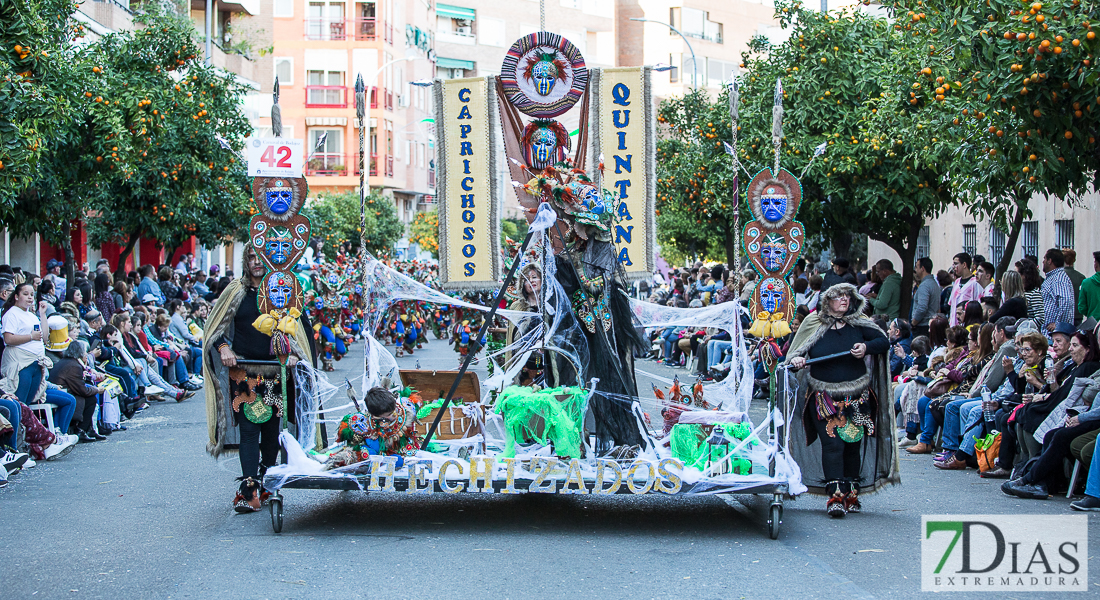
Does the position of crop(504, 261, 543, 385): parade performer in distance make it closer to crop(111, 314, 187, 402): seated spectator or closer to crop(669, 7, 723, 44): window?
crop(111, 314, 187, 402): seated spectator

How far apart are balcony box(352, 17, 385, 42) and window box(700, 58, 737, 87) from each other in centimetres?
1767

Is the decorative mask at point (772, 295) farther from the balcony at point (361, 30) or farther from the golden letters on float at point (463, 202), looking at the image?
the balcony at point (361, 30)

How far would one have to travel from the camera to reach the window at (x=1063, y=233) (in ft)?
61.6

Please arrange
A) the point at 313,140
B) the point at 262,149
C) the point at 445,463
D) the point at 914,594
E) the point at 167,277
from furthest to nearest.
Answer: the point at 313,140 < the point at 167,277 < the point at 262,149 < the point at 445,463 < the point at 914,594

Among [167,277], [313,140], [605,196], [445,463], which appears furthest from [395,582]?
[313,140]

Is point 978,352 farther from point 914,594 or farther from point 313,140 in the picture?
point 313,140

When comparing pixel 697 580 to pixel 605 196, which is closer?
pixel 697 580

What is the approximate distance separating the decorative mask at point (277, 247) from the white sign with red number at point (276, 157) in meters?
0.40

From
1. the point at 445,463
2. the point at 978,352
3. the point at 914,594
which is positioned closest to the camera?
the point at 914,594

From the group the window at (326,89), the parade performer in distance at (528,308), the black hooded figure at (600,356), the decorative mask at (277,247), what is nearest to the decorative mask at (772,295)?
the black hooded figure at (600,356)

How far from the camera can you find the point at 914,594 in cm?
654

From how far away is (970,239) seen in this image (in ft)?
75.7

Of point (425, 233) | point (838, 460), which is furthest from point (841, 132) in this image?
point (425, 233)

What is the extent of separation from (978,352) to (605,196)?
15.6 feet
